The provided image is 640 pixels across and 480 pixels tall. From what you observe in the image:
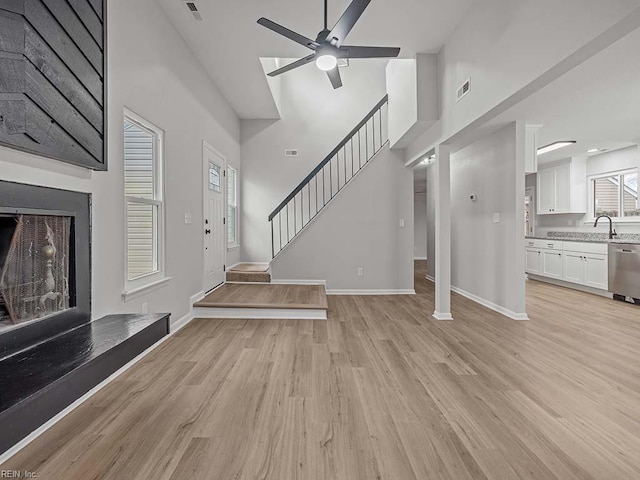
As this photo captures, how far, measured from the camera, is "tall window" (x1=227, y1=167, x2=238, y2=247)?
20.5ft

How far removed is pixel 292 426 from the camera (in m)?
1.92

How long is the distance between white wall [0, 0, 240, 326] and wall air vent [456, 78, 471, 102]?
325 cm

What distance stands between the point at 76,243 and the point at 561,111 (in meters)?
5.12

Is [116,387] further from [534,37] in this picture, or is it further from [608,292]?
[608,292]

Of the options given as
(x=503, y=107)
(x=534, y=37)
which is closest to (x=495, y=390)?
(x=503, y=107)

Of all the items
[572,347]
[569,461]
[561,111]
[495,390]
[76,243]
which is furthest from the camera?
[561,111]

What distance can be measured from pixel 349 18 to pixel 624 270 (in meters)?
5.67

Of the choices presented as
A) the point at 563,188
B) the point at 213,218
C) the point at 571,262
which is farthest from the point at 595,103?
the point at 213,218

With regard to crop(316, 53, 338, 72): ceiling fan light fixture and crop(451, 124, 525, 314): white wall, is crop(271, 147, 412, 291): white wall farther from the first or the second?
crop(316, 53, 338, 72): ceiling fan light fixture

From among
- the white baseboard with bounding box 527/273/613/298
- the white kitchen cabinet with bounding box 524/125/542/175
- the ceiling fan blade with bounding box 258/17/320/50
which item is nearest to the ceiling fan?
the ceiling fan blade with bounding box 258/17/320/50

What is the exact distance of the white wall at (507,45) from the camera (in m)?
2.00

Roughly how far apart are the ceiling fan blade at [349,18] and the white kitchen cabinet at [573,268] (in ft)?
19.3

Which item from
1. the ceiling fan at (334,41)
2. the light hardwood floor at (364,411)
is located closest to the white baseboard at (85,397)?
the light hardwood floor at (364,411)

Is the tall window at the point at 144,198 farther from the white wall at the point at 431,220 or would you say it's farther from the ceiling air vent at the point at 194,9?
the white wall at the point at 431,220
